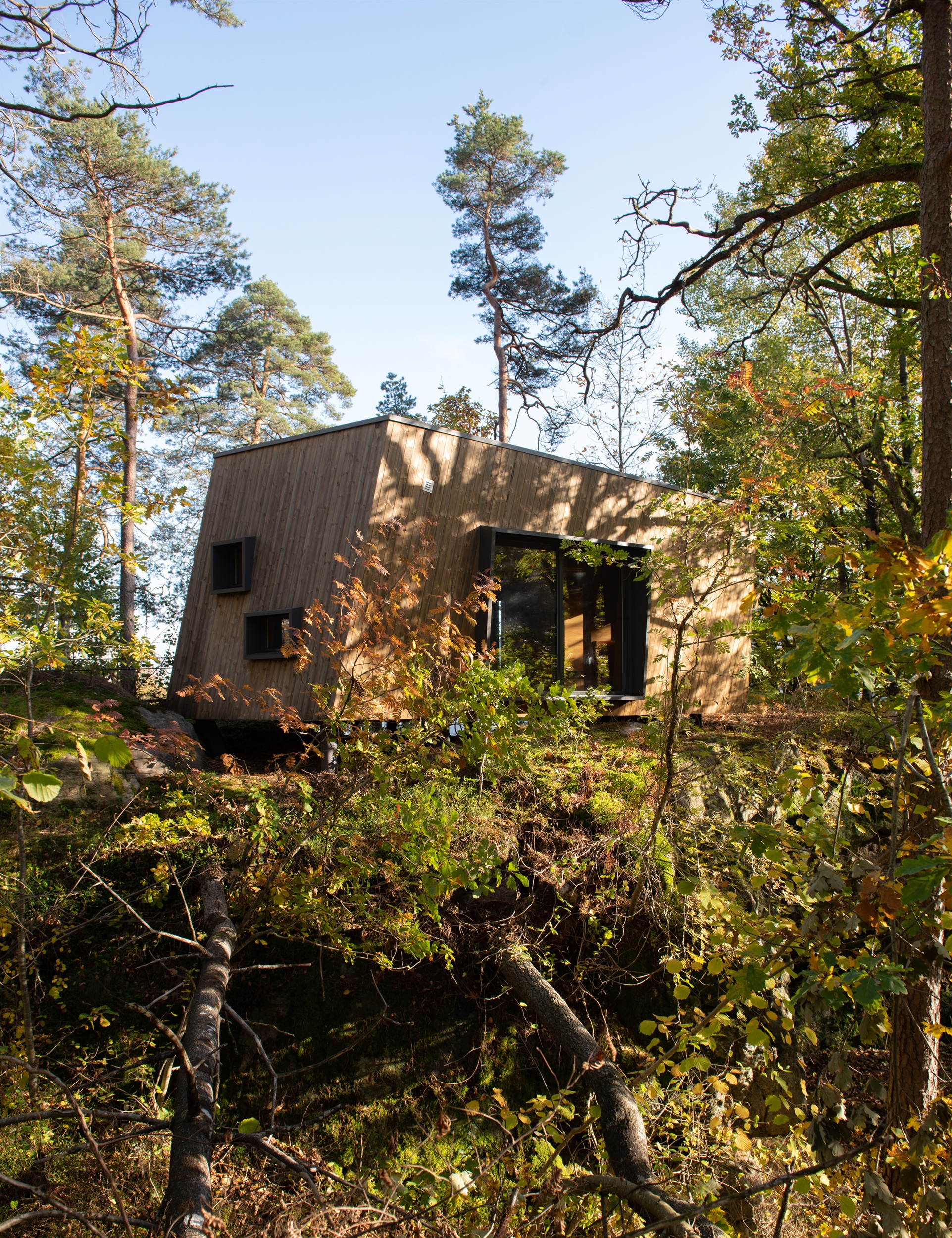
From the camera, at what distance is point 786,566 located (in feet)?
15.6

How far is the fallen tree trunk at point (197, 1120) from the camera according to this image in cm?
284

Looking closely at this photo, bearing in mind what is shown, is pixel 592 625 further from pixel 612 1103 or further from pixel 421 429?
pixel 612 1103

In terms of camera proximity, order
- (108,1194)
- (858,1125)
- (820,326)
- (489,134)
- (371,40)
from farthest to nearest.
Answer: (489,134)
(820,326)
(371,40)
(108,1194)
(858,1125)

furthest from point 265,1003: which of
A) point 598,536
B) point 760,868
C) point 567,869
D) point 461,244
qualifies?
→ point 461,244

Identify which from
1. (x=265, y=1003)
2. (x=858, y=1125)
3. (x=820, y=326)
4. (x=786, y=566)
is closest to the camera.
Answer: (x=858, y=1125)

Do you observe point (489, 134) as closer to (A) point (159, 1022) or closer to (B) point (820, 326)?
(B) point (820, 326)

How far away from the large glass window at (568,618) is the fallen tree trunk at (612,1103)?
3.25m

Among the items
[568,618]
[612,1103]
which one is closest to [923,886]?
[612,1103]

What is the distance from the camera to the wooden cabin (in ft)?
26.6

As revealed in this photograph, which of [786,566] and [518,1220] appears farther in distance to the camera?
[786,566]

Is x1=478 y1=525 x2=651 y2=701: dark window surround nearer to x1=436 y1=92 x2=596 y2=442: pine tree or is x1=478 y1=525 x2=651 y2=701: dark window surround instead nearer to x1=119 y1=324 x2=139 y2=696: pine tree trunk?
x1=119 y1=324 x2=139 y2=696: pine tree trunk

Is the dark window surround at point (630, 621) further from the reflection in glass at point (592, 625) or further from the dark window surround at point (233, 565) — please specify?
the dark window surround at point (233, 565)

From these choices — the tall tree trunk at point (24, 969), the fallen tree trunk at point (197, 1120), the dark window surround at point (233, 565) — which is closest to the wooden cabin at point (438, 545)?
the dark window surround at point (233, 565)

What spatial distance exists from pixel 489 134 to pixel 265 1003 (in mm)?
17331
